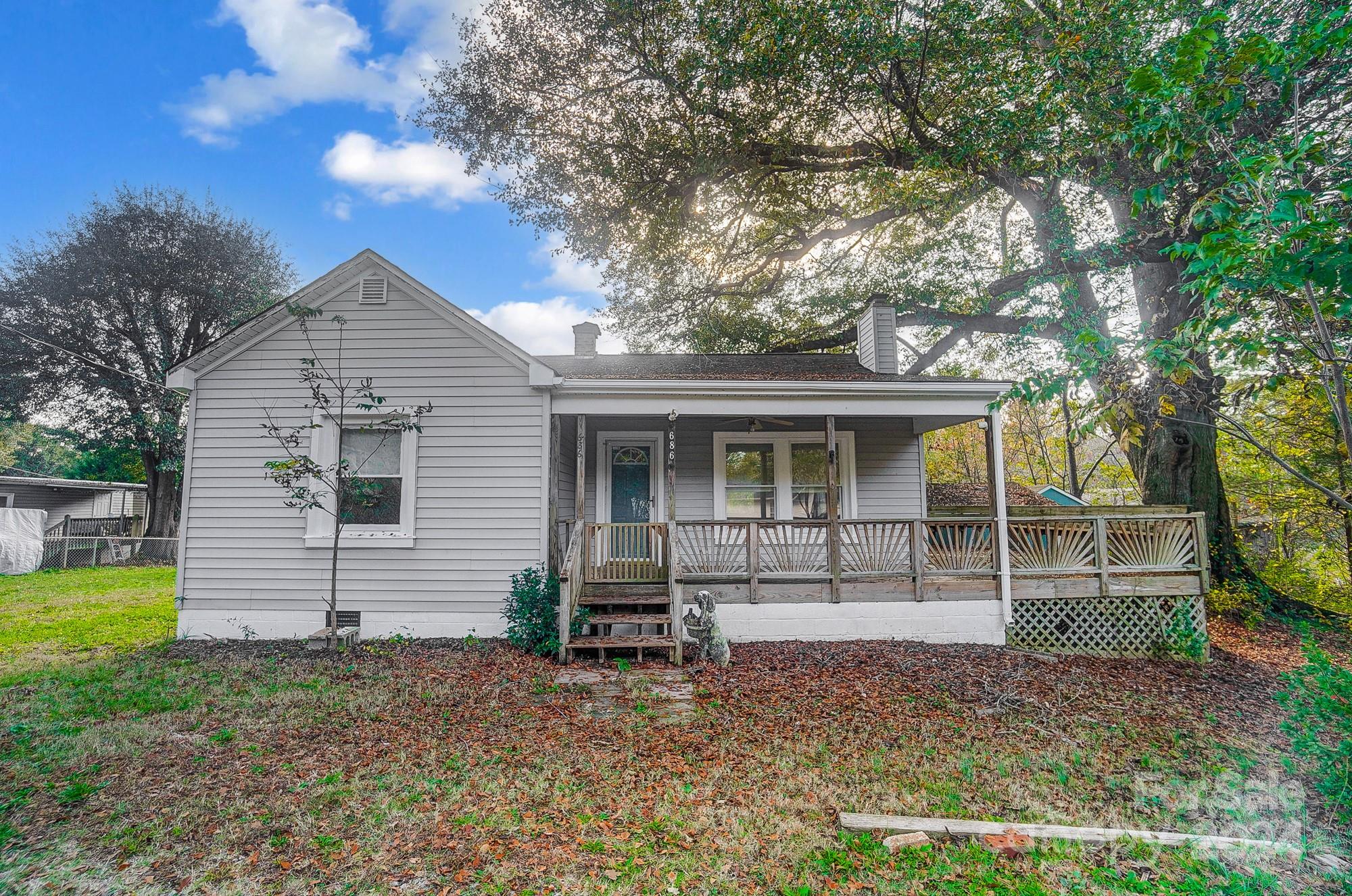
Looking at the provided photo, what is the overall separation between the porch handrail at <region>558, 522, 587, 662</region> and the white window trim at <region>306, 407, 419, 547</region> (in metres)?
2.15

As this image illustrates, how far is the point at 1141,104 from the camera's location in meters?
4.65

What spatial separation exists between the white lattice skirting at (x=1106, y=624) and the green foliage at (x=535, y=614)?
6155 mm

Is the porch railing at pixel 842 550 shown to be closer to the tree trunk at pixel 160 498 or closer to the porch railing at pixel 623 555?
the porch railing at pixel 623 555

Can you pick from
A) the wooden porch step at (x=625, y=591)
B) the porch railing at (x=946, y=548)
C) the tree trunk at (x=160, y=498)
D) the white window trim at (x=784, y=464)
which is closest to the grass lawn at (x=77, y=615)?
the tree trunk at (x=160, y=498)

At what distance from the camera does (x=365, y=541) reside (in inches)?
310

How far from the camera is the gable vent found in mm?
8164

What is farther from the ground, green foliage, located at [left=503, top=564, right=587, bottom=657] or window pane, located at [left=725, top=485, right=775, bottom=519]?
window pane, located at [left=725, top=485, right=775, bottom=519]

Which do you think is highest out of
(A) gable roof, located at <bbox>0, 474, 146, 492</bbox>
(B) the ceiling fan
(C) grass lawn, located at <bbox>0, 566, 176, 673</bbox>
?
(B) the ceiling fan

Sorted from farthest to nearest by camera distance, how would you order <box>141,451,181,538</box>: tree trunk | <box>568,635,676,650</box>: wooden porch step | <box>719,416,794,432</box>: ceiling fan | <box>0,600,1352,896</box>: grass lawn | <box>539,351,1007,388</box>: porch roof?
<box>141,451,181,538</box>: tree trunk, <box>719,416,794,432</box>: ceiling fan, <box>539,351,1007,388</box>: porch roof, <box>568,635,676,650</box>: wooden porch step, <box>0,600,1352,896</box>: grass lawn

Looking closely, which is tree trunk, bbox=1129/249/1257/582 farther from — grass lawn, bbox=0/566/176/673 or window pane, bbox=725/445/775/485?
grass lawn, bbox=0/566/176/673

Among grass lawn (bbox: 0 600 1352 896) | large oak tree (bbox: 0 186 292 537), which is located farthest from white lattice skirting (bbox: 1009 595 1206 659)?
large oak tree (bbox: 0 186 292 537)

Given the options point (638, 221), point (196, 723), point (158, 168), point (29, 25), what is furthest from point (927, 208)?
point (158, 168)

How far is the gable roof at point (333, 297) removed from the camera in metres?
8.02

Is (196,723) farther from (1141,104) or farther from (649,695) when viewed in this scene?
(1141,104)
